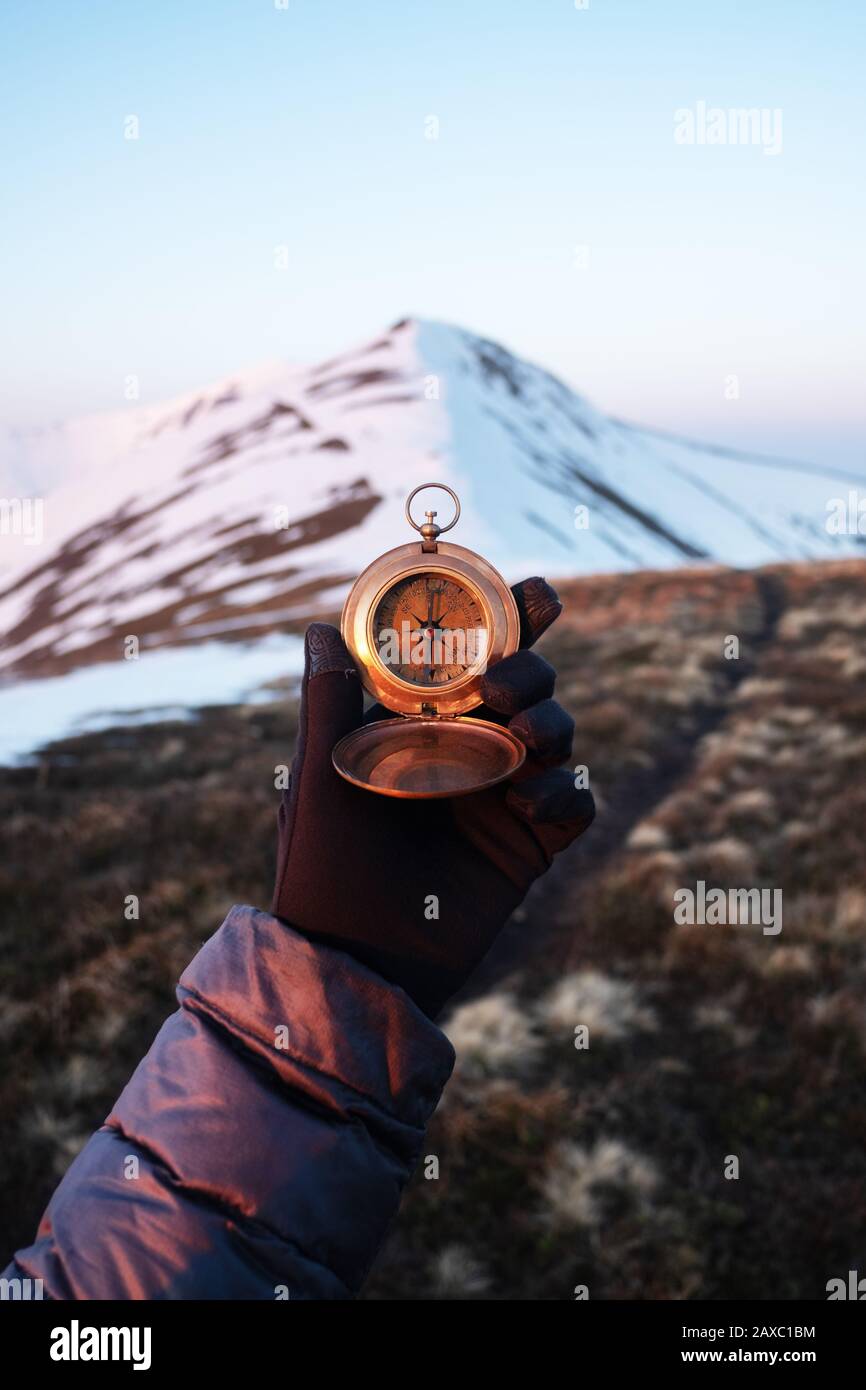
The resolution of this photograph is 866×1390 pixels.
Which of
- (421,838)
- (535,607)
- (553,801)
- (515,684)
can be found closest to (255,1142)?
(421,838)

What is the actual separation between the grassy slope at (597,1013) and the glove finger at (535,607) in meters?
3.20

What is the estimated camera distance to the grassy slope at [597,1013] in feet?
15.4

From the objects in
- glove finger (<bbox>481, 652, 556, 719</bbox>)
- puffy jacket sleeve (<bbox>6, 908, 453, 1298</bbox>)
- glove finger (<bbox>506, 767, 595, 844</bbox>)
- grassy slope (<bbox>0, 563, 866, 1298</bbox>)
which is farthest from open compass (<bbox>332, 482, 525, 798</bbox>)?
grassy slope (<bbox>0, 563, 866, 1298</bbox>)

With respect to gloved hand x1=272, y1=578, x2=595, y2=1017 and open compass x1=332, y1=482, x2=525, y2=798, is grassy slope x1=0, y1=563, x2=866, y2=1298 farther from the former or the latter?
open compass x1=332, y1=482, x2=525, y2=798

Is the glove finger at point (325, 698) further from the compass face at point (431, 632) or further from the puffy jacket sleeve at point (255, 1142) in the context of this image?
the puffy jacket sleeve at point (255, 1142)

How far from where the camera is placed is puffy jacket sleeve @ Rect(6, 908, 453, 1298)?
2.09 meters

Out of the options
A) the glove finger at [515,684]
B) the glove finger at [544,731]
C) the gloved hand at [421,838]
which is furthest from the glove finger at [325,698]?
the glove finger at [544,731]

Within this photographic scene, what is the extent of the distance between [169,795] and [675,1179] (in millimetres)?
7452

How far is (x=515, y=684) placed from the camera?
3.13 m

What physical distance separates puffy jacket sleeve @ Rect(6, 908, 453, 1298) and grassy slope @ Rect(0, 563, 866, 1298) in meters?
2.69

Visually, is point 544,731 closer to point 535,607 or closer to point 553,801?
point 553,801

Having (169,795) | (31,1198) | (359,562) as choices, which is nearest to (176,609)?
(359,562)
